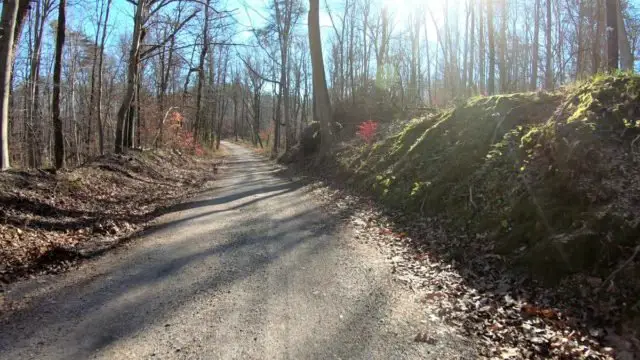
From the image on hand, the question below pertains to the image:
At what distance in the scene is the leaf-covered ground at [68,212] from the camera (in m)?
5.61

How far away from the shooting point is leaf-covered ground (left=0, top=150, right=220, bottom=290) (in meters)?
5.61

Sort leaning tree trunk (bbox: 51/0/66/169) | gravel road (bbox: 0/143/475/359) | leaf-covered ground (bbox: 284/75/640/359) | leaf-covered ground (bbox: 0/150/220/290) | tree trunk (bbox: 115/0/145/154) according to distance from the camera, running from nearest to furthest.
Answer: gravel road (bbox: 0/143/475/359)
leaf-covered ground (bbox: 284/75/640/359)
leaf-covered ground (bbox: 0/150/220/290)
leaning tree trunk (bbox: 51/0/66/169)
tree trunk (bbox: 115/0/145/154)

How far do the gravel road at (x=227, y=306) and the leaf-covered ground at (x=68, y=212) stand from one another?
1.61 ft

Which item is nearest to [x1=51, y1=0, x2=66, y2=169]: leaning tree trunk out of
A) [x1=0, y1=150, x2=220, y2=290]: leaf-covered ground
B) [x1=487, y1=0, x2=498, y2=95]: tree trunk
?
[x1=0, y1=150, x2=220, y2=290]: leaf-covered ground

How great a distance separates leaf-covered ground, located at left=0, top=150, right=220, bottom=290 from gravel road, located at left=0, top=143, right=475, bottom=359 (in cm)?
49

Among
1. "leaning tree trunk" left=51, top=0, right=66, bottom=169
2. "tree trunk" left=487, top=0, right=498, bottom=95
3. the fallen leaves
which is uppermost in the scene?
"tree trunk" left=487, top=0, right=498, bottom=95

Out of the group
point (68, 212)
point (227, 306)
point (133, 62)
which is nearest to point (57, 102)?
point (133, 62)

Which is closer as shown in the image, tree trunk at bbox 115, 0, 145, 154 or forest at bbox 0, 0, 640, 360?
forest at bbox 0, 0, 640, 360

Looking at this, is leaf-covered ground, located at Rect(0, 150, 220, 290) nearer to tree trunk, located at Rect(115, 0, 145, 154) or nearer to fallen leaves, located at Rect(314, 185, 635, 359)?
tree trunk, located at Rect(115, 0, 145, 154)

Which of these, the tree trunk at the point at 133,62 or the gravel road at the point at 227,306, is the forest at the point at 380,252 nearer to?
the gravel road at the point at 227,306

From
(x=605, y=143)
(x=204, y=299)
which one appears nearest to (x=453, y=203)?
(x=605, y=143)

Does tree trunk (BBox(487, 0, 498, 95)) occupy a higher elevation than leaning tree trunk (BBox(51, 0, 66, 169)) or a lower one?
higher

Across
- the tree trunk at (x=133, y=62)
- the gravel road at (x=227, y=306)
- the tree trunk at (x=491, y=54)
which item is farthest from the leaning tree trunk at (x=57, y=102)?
the tree trunk at (x=491, y=54)

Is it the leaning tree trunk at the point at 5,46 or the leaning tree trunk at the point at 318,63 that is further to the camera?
the leaning tree trunk at the point at 318,63
